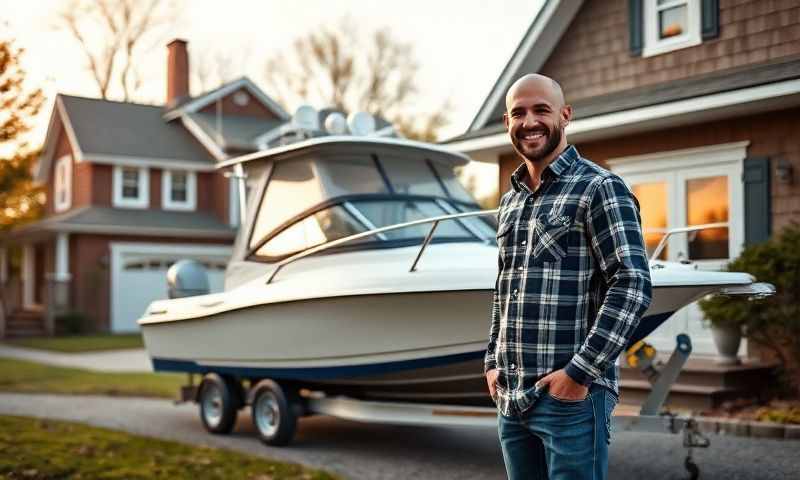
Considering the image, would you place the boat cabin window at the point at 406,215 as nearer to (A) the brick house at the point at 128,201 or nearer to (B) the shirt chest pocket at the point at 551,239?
(B) the shirt chest pocket at the point at 551,239

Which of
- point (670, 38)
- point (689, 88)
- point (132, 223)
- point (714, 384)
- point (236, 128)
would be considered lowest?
point (714, 384)

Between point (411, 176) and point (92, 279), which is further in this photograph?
point (92, 279)

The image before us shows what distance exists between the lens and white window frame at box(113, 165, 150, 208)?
27.3m

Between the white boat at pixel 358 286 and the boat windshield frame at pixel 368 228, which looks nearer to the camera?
the white boat at pixel 358 286

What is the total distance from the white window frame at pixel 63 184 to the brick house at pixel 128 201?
0.07m

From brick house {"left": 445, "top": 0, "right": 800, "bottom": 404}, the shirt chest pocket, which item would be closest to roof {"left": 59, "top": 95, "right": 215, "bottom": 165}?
brick house {"left": 445, "top": 0, "right": 800, "bottom": 404}

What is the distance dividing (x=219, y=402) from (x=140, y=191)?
20239 millimetres

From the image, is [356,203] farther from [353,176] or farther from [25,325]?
[25,325]

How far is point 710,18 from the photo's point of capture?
10836 millimetres

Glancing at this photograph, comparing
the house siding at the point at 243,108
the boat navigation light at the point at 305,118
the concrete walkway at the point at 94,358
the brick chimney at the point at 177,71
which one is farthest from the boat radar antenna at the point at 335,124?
the brick chimney at the point at 177,71

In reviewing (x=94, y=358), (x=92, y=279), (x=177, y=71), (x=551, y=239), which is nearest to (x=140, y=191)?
(x=92, y=279)

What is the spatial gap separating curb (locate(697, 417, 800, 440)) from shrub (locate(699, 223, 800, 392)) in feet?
3.23

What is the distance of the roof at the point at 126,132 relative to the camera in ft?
90.3

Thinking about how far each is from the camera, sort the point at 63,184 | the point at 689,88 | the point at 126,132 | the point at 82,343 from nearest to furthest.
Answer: the point at 689,88
the point at 82,343
the point at 126,132
the point at 63,184
